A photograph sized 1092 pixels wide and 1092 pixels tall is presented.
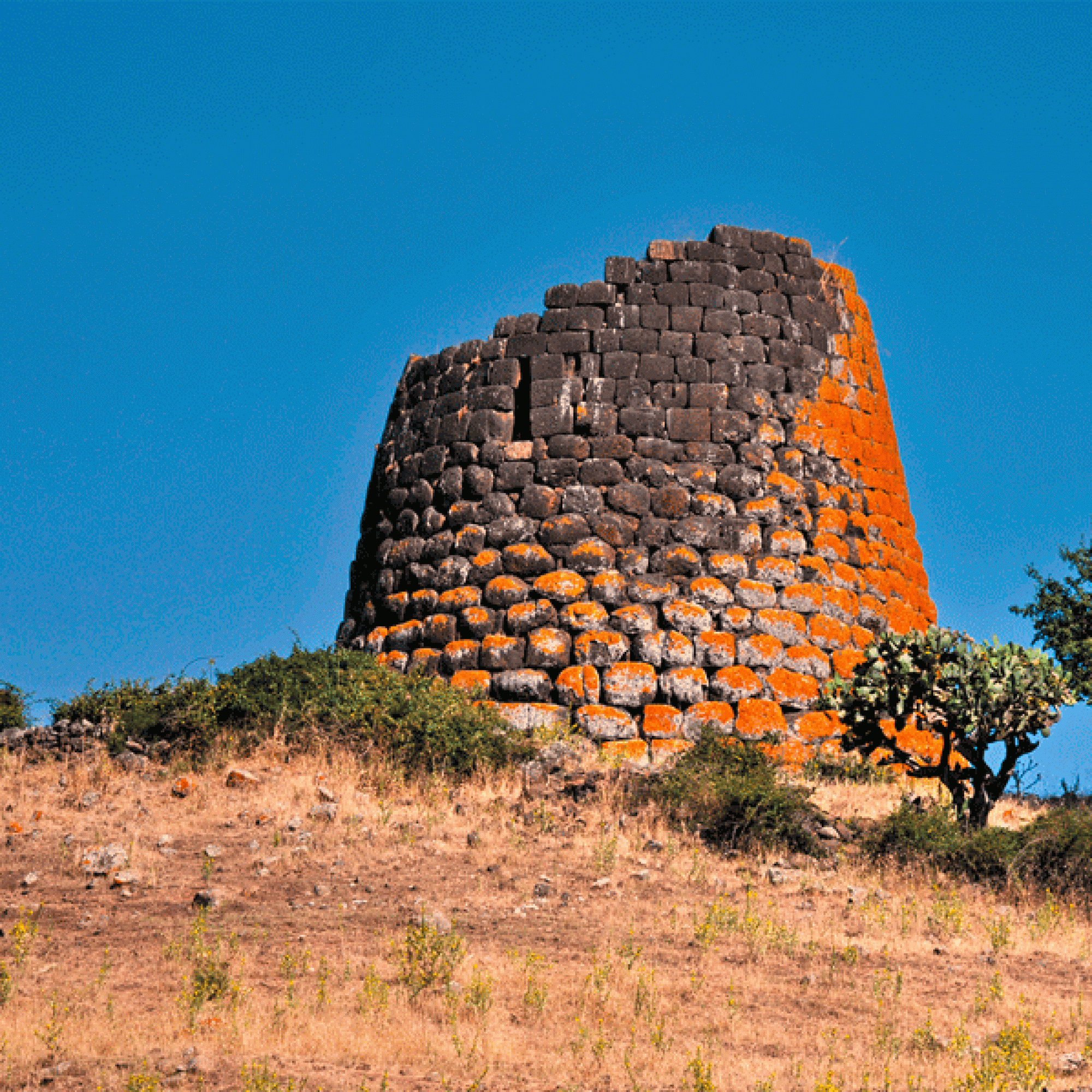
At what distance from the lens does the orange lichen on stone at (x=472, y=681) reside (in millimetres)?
10637

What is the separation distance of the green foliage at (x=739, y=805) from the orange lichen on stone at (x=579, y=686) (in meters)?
1.30

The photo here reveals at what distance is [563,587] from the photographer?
10.8m

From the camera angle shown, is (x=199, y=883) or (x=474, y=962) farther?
Result: (x=199, y=883)

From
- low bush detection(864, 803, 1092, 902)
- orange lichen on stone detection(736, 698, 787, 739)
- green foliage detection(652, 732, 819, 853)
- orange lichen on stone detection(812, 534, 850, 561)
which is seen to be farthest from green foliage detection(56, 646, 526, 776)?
orange lichen on stone detection(812, 534, 850, 561)

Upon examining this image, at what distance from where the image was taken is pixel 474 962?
600 centimetres

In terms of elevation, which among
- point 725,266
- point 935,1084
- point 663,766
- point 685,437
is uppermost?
point 725,266

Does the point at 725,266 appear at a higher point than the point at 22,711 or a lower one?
higher

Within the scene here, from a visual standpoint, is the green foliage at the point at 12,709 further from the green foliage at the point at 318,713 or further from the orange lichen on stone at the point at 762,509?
the orange lichen on stone at the point at 762,509

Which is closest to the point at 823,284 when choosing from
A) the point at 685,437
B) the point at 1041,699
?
the point at 685,437

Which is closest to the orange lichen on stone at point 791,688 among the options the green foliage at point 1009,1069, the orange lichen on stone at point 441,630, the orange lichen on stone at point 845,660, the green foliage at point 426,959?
the orange lichen on stone at point 845,660

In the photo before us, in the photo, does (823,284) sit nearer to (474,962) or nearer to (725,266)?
(725,266)

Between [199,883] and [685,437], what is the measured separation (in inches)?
234

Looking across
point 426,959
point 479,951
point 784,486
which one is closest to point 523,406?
point 784,486

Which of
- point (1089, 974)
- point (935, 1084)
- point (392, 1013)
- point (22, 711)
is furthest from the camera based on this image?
Result: point (22, 711)
